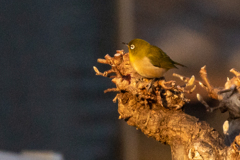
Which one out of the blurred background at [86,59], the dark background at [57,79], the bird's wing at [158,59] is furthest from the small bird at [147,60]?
the dark background at [57,79]

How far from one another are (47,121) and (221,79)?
0.96m

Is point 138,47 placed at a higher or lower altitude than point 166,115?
higher

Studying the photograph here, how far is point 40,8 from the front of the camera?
1165 millimetres

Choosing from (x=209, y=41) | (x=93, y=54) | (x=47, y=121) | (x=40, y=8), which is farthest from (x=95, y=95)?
(x=209, y=41)

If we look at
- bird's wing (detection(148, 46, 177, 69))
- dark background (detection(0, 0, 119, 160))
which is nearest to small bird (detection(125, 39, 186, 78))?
bird's wing (detection(148, 46, 177, 69))

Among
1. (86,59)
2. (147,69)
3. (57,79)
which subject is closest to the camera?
(147,69)

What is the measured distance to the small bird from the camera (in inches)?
37.3

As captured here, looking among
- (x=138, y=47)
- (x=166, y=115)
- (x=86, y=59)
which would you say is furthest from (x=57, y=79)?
(x=166, y=115)

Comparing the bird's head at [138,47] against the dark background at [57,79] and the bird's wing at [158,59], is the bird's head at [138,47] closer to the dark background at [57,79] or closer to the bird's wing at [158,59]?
the bird's wing at [158,59]

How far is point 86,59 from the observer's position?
148 centimetres

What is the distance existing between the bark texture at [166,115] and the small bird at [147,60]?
0.13 ft

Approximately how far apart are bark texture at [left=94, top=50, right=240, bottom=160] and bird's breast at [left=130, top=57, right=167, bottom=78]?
0.10ft

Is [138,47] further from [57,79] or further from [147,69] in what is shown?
[57,79]

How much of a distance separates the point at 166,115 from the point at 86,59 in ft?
2.39
